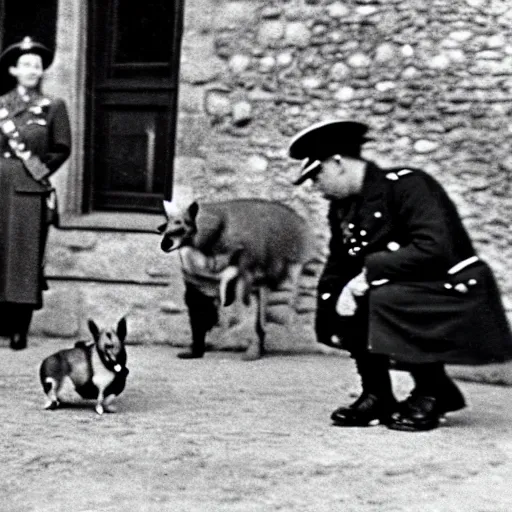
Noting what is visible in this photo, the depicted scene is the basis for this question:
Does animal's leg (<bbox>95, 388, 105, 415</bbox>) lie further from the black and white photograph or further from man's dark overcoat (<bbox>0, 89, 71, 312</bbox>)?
man's dark overcoat (<bbox>0, 89, 71, 312</bbox>)

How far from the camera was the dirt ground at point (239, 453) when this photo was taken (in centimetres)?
453

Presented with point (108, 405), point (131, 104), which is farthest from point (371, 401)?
point (131, 104)

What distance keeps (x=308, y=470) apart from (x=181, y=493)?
0.59 metres

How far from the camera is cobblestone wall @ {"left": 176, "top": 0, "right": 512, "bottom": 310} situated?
781cm

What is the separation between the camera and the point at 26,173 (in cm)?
827

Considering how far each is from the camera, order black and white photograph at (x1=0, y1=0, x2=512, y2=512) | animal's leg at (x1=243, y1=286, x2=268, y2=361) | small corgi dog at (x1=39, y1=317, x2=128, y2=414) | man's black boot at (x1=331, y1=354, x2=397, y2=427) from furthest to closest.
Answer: animal's leg at (x1=243, y1=286, x2=268, y2=361)
small corgi dog at (x1=39, y1=317, x2=128, y2=414)
man's black boot at (x1=331, y1=354, x2=397, y2=427)
black and white photograph at (x1=0, y1=0, x2=512, y2=512)

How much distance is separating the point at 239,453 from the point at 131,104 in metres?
4.35

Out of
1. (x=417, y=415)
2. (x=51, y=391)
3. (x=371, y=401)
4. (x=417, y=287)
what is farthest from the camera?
(x=51, y=391)

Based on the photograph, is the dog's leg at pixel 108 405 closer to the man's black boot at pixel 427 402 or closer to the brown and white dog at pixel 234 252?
the man's black boot at pixel 427 402

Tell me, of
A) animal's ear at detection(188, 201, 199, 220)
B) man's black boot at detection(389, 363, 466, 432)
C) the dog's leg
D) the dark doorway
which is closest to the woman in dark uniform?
the dark doorway

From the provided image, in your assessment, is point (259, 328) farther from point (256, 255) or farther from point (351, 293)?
point (351, 293)

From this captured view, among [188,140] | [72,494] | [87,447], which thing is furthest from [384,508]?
[188,140]

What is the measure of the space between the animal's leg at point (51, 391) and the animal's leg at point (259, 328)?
6.81ft

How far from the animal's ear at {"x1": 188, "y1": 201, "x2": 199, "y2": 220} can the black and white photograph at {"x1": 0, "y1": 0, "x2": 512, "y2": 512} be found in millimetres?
31
